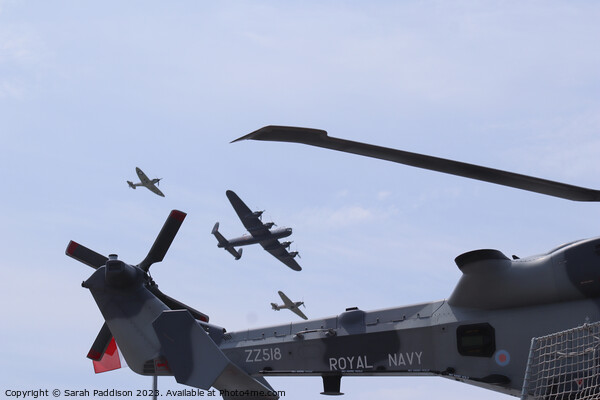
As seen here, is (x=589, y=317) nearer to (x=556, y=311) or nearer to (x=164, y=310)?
(x=556, y=311)

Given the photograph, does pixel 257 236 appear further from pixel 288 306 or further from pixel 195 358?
pixel 195 358

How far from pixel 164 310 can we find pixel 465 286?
6.76 meters

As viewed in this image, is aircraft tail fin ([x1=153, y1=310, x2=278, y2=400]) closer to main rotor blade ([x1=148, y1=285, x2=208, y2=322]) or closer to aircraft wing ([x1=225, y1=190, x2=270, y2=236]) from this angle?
main rotor blade ([x1=148, y1=285, x2=208, y2=322])

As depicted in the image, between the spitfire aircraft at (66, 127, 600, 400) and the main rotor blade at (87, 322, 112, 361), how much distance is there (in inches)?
20.7

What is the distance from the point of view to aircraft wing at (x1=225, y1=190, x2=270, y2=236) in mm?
63094

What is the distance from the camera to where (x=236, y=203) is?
2613 inches

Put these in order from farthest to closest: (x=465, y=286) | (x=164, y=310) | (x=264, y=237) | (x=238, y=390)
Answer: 1. (x=264, y=237)
2. (x=164, y=310)
3. (x=238, y=390)
4. (x=465, y=286)

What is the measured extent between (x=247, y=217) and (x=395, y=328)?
5132cm

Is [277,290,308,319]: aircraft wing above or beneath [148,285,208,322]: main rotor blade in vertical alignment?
above

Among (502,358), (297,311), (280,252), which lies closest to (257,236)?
(280,252)

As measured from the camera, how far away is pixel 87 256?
16672mm

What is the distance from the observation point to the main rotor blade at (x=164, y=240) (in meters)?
16.2

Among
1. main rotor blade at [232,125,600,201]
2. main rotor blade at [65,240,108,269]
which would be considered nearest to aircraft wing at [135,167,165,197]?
main rotor blade at [65,240,108,269]

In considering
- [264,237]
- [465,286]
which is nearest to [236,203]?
[264,237]
